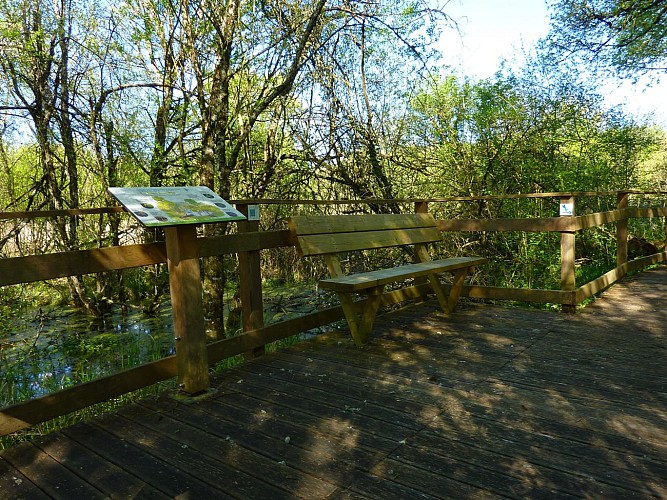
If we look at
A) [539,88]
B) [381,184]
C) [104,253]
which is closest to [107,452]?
[104,253]

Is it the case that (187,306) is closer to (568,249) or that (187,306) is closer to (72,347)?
(568,249)

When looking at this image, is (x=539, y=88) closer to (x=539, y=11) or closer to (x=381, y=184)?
(x=381, y=184)

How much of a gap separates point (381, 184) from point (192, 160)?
2748mm

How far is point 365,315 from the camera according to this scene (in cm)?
397

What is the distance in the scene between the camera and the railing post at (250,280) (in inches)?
145

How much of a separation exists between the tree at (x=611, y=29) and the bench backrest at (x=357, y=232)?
8.30 meters

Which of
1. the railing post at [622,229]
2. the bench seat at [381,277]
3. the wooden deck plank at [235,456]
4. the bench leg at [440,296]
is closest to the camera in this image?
the wooden deck plank at [235,456]

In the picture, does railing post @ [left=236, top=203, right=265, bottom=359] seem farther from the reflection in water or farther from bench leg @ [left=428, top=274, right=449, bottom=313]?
bench leg @ [left=428, top=274, right=449, bottom=313]

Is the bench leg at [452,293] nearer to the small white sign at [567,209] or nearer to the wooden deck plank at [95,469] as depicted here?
the small white sign at [567,209]

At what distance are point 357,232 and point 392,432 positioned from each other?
2411mm

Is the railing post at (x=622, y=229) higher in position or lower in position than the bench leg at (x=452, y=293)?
higher

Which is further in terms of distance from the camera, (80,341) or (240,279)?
(80,341)

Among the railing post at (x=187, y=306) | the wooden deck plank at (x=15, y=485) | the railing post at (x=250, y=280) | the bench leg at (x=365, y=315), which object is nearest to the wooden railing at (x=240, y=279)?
the railing post at (x=250, y=280)

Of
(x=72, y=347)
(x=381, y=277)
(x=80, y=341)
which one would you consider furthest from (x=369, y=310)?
(x=80, y=341)
